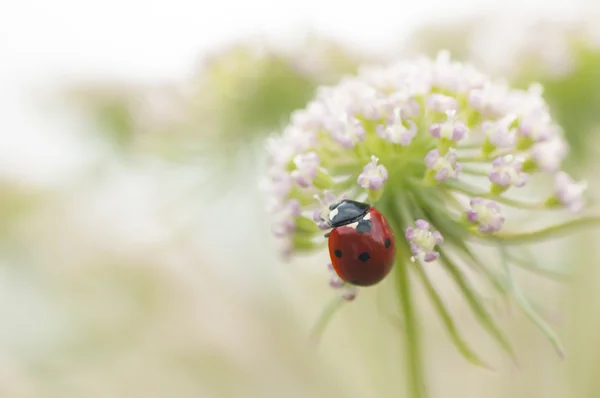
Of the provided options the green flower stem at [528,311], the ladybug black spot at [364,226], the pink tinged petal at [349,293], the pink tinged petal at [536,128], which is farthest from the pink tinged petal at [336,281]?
the pink tinged petal at [536,128]

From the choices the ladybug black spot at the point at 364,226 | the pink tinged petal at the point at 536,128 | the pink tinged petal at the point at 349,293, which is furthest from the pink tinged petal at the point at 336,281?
the pink tinged petal at the point at 536,128

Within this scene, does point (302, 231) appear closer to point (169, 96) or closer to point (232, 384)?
point (169, 96)

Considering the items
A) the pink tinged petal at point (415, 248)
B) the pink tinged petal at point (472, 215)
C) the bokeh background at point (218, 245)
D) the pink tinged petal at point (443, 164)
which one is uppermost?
the bokeh background at point (218, 245)

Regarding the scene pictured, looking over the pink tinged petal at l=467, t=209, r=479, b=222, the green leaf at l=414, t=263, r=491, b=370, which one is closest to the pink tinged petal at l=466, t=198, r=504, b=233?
the pink tinged petal at l=467, t=209, r=479, b=222

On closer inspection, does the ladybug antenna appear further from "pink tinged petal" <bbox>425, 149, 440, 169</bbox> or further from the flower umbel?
"pink tinged petal" <bbox>425, 149, 440, 169</bbox>

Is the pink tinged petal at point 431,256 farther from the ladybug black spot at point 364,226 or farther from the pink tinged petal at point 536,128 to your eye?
the pink tinged petal at point 536,128

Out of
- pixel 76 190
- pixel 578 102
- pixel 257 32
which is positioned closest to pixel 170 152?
pixel 257 32

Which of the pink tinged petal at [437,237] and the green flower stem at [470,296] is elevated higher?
the pink tinged petal at [437,237]

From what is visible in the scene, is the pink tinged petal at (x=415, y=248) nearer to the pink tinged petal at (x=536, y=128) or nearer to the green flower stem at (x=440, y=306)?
the green flower stem at (x=440, y=306)

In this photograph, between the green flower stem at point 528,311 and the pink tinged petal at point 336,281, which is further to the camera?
the pink tinged petal at point 336,281
